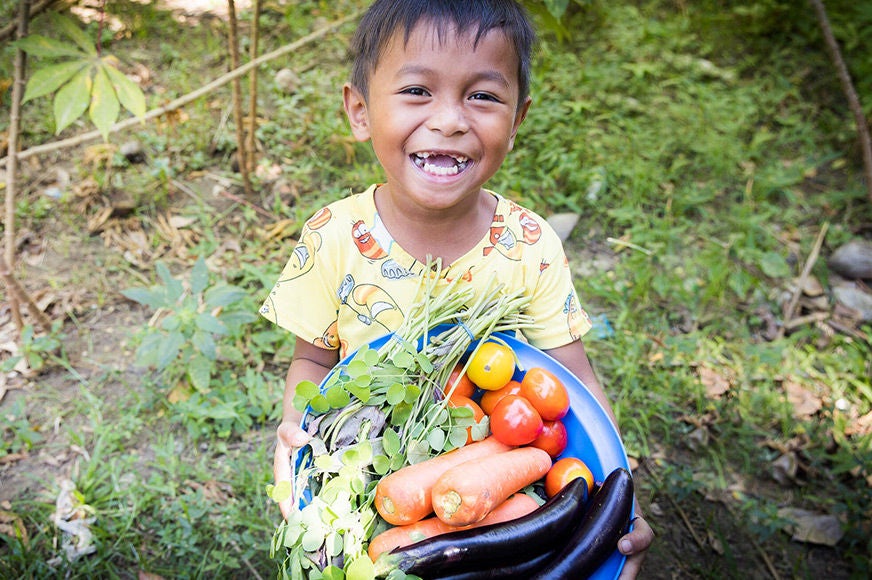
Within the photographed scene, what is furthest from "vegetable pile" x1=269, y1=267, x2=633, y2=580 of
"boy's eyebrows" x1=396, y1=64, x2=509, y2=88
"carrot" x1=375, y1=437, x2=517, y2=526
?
"boy's eyebrows" x1=396, y1=64, x2=509, y2=88

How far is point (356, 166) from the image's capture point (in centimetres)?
366

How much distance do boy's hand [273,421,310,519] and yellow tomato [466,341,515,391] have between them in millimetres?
505

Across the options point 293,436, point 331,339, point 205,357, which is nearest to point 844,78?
point 331,339

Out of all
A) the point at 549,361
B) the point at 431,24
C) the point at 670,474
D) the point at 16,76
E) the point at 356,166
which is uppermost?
the point at 431,24

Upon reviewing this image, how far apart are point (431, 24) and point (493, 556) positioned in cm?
132

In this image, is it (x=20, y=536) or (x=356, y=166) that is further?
(x=356, y=166)

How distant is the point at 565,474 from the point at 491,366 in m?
0.36

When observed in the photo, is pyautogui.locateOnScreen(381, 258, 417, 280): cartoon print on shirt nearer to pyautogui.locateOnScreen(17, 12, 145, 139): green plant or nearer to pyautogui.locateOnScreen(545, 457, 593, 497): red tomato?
pyautogui.locateOnScreen(545, 457, 593, 497): red tomato

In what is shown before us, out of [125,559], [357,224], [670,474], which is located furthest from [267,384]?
[670,474]

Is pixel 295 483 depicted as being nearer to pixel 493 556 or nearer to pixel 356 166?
pixel 493 556

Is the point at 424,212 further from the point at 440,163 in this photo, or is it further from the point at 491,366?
the point at 491,366

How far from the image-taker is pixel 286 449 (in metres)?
1.73

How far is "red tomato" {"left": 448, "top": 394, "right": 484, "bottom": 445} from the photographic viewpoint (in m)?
1.83

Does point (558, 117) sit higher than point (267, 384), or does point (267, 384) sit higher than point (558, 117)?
point (558, 117)
